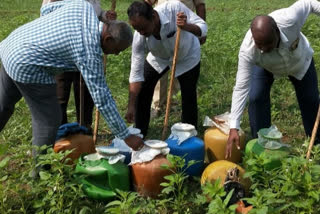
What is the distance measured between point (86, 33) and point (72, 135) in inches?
43.2

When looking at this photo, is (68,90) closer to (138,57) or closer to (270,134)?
(138,57)

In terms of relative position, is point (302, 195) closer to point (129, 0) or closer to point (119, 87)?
point (119, 87)

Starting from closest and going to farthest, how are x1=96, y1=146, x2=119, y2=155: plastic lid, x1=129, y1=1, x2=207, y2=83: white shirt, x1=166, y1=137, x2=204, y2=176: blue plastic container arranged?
1. x1=96, y1=146, x2=119, y2=155: plastic lid
2. x1=166, y1=137, x2=204, y2=176: blue plastic container
3. x1=129, y1=1, x2=207, y2=83: white shirt

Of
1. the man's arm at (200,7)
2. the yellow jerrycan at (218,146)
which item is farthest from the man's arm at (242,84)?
the man's arm at (200,7)

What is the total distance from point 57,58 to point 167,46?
1346 millimetres

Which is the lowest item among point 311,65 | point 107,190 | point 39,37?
point 107,190

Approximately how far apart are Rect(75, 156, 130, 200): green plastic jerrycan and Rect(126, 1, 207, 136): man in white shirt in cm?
80

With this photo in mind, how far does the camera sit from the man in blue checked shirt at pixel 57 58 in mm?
3170

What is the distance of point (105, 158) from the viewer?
360 centimetres

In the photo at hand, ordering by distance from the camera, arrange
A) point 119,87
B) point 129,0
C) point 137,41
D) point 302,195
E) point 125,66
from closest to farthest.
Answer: point 302,195 < point 137,41 < point 119,87 < point 125,66 < point 129,0

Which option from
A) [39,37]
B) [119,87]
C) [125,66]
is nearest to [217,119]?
[39,37]

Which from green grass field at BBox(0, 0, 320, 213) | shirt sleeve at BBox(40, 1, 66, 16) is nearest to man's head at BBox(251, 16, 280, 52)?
shirt sleeve at BBox(40, 1, 66, 16)

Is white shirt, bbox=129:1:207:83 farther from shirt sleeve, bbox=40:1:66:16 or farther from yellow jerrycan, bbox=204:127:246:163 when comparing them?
shirt sleeve, bbox=40:1:66:16

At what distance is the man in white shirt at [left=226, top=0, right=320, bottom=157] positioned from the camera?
3488mm
